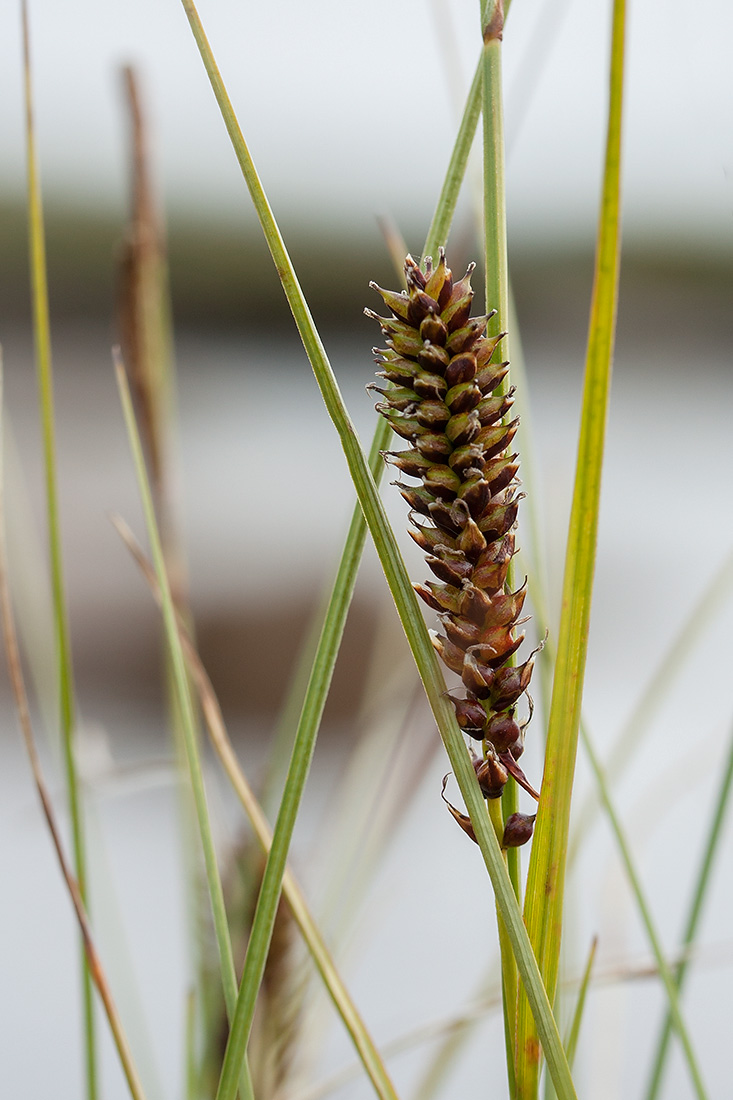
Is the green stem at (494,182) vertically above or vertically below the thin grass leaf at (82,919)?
above

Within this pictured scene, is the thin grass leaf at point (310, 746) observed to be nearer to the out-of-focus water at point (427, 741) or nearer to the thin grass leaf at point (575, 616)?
the thin grass leaf at point (575, 616)

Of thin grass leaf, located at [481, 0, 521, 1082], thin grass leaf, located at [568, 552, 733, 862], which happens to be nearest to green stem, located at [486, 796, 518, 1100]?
thin grass leaf, located at [481, 0, 521, 1082]

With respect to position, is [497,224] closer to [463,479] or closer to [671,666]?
[463,479]

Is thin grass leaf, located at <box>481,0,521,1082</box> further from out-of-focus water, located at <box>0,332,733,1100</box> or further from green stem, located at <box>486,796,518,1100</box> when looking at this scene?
out-of-focus water, located at <box>0,332,733,1100</box>

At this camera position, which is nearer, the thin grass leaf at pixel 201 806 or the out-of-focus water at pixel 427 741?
the thin grass leaf at pixel 201 806

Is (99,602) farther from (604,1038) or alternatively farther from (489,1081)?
(604,1038)

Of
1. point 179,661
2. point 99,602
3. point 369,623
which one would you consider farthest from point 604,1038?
point 99,602

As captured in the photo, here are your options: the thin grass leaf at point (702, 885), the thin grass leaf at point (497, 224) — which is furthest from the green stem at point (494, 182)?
the thin grass leaf at point (702, 885)
